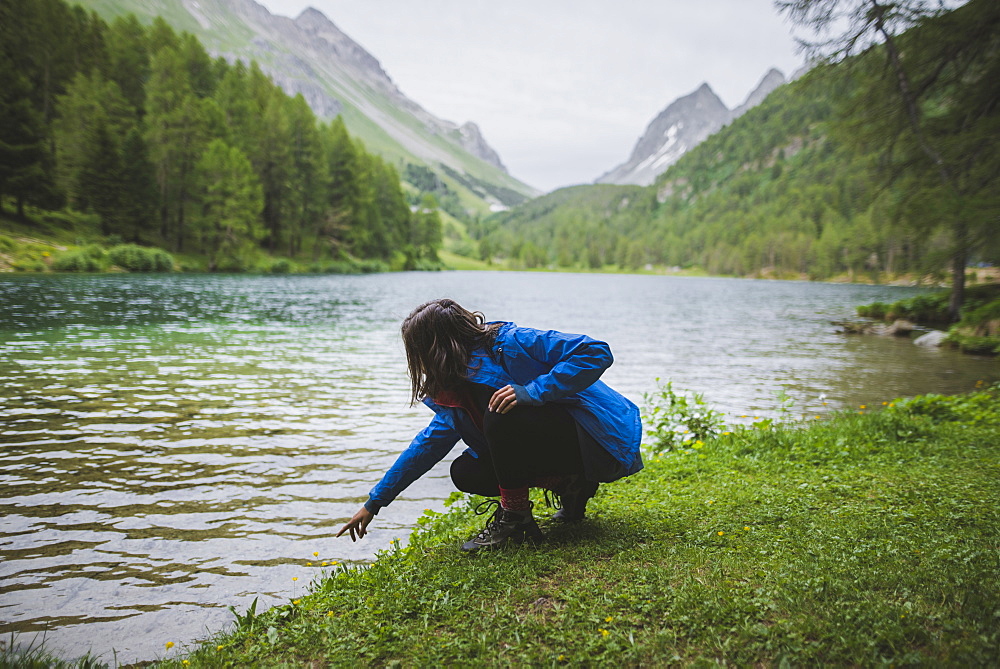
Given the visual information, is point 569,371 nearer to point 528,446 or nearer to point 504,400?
point 504,400

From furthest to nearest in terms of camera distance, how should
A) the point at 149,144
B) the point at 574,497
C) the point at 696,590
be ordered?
the point at 149,144 < the point at 574,497 < the point at 696,590

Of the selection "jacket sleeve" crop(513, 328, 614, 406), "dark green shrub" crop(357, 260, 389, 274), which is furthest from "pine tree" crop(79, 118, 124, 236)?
"jacket sleeve" crop(513, 328, 614, 406)

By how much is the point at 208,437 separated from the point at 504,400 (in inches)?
272

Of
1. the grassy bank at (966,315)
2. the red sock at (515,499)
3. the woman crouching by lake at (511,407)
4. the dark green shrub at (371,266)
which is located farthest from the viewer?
the dark green shrub at (371,266)

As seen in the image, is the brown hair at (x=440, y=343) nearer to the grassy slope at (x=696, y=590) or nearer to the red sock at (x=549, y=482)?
the red sock at (x=549, y=482)

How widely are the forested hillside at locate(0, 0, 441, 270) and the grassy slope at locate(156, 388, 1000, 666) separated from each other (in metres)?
56.9

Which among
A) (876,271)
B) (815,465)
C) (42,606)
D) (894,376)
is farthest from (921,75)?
(876,271)

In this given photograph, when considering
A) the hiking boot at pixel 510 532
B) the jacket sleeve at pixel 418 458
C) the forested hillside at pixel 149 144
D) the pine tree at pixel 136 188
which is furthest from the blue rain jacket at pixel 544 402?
the pine tree at pixel 136 188

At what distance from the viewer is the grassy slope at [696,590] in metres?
2.62

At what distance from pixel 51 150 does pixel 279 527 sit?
64.9 m

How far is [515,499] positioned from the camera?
13.7 ft

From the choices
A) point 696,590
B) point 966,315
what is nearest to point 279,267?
point 966,315

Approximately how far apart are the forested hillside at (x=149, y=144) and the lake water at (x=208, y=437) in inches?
1293

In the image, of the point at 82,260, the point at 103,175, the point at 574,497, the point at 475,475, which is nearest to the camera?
the point at 475,475
